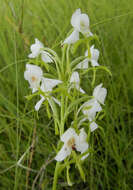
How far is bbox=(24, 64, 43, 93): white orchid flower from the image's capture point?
80 centimetres

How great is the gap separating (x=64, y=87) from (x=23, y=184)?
508mm

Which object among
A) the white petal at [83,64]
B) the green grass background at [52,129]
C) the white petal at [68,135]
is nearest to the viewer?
the white petal at [68,135]

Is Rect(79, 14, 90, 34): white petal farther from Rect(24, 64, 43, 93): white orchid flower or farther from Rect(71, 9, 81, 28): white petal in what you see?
Rect(24, 64, 43, 93): white orchid flower

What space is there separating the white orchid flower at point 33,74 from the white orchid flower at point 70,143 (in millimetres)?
178

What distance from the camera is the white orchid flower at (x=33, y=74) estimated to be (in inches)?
31.4

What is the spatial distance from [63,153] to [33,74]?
0.24 meters

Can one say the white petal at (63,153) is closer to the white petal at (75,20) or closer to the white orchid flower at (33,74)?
the white orchid flower at (33,74)

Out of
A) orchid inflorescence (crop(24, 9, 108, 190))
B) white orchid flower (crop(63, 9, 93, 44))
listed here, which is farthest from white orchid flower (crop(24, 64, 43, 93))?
white orchid flower (crop(63, 9, 93, 44))

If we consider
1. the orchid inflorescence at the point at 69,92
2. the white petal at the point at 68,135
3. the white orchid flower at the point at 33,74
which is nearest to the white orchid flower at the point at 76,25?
the orchid inflorescence at the point at 69,92

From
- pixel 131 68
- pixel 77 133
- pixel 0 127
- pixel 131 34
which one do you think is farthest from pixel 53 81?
pixel 131 34

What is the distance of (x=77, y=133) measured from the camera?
802 mm

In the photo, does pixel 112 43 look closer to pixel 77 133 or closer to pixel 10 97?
pixel 10 97

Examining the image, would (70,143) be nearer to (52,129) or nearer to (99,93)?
(99,93)

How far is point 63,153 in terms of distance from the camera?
0.76 m
